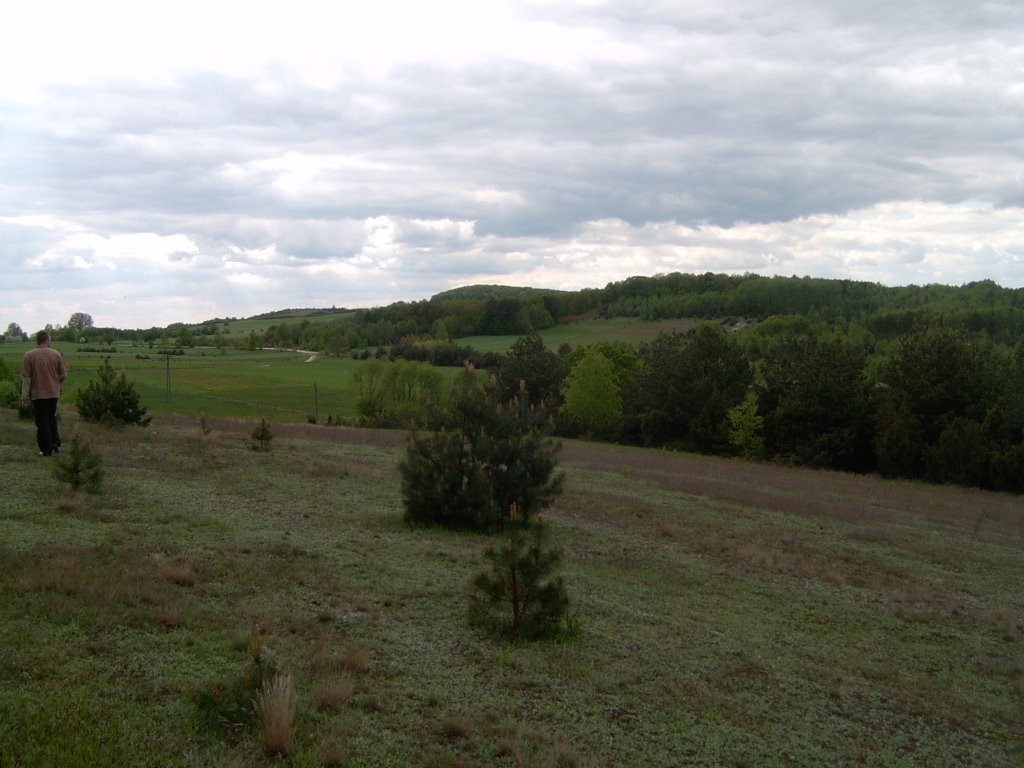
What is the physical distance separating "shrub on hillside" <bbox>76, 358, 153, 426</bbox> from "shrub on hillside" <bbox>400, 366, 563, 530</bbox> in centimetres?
1145

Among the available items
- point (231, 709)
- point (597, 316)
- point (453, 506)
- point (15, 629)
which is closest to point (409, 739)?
point (231, 709)

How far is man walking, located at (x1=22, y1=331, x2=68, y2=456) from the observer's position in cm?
1353

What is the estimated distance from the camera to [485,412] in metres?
14.1

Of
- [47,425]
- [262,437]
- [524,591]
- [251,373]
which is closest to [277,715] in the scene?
[524,591]

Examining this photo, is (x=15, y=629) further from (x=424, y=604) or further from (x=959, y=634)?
(x=959, y=634)

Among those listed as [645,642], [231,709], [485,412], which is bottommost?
[645,642]

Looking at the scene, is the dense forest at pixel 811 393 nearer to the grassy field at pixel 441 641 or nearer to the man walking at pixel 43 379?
the grassy field at pixel 441 641

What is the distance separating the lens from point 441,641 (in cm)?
774

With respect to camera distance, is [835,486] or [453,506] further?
[835,486]

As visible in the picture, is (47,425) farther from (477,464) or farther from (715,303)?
(715,303)

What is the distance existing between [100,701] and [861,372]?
4844cm

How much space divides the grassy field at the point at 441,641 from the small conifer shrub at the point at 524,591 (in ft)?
0.92

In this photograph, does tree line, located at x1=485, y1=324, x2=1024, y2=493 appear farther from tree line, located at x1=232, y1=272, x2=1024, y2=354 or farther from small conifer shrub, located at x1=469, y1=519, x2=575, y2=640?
tree line, located at x1=232, y1=272, x2=1024, y2=354

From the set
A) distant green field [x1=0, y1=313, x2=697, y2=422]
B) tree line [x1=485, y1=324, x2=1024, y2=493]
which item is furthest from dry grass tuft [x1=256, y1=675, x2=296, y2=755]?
distant green field [x1=0, y1=313, x2=697, y2=422]
